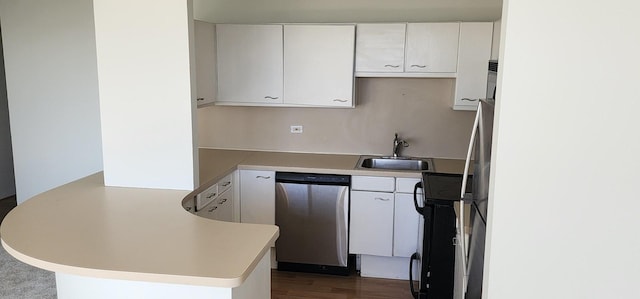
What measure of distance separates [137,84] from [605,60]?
89.8 inches

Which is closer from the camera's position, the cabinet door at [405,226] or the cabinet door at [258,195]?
the cabinet door at [405,226]

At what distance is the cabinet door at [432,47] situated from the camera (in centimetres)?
355

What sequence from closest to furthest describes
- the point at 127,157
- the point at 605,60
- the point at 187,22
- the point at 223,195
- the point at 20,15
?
the point at 605,60
the point at 187,22
the point at 127,157
the point at 223,195
the point at 20,15

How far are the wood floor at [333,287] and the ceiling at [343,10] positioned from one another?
2088 mm

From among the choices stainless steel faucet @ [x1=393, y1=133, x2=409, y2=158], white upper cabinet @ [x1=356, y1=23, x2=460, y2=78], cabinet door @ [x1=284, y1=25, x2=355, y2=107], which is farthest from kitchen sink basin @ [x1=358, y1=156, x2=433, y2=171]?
white upper cabinet @ [x1=356, y1=23, x2=460, y2=78]

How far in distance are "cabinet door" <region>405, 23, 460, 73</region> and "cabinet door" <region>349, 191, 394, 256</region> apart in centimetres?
102

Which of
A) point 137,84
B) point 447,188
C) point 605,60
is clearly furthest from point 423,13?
point 605,60

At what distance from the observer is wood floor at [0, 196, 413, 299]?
347 centimetres

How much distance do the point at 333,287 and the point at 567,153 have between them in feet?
8.15

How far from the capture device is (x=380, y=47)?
3.64 m

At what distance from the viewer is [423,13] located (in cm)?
386

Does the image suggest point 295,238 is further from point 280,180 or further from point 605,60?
point 605,60

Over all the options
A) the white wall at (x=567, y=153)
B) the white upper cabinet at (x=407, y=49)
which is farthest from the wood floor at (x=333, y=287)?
the white wall at (x=567, y=153)

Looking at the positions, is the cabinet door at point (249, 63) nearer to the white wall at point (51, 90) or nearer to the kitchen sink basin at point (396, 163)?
the kitchen sink basin at point (396, 163)
